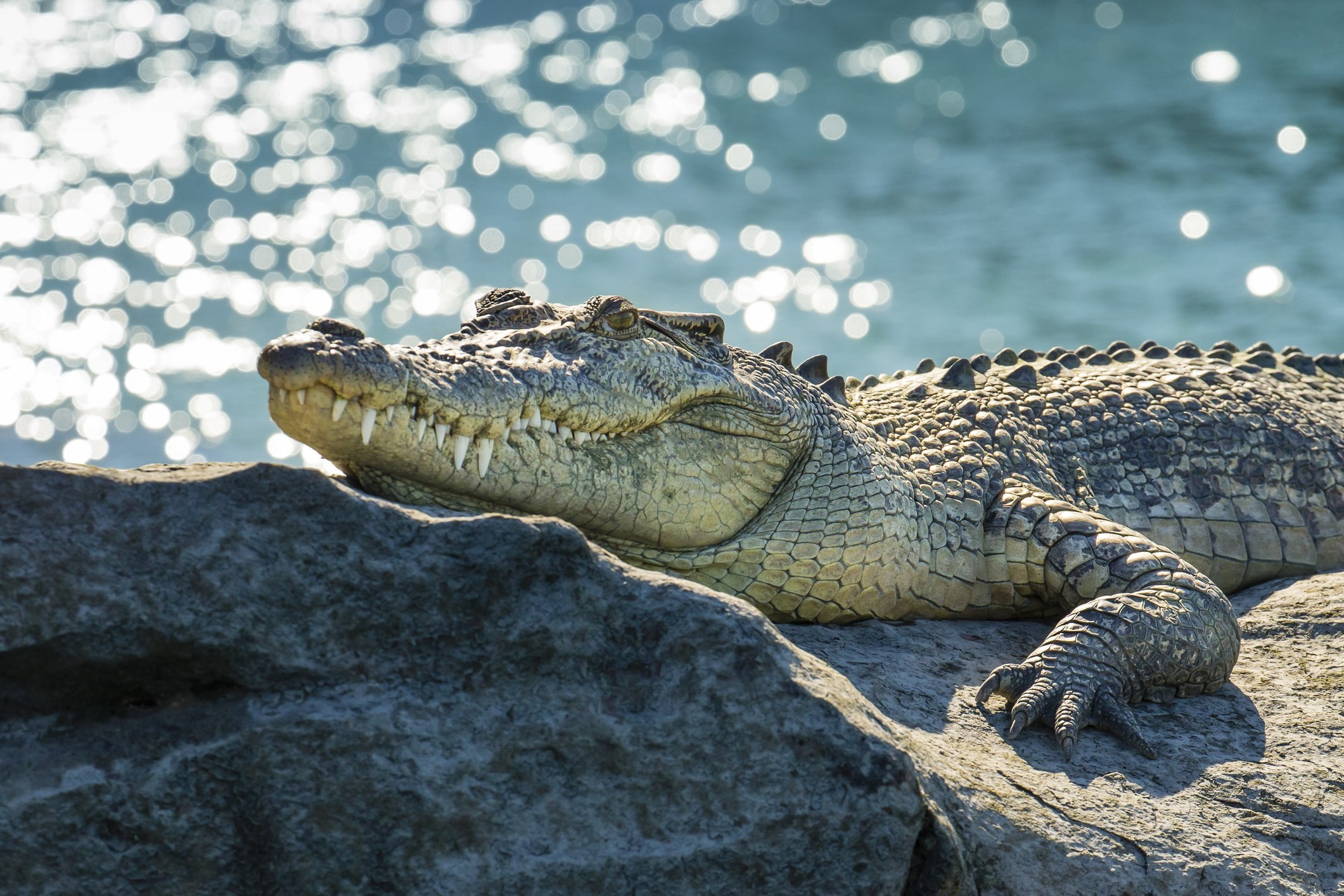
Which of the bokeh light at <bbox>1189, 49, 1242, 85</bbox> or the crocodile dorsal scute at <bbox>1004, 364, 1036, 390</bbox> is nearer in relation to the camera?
the crocodile dorsal scute at <bbox>1004, 364, 1036, 390</bbox>

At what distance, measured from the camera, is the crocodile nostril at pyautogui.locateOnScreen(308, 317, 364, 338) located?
8.70ft

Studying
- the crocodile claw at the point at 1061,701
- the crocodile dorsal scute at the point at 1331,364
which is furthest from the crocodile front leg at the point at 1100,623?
the crocodile dorsal scute at the point at 1331,364

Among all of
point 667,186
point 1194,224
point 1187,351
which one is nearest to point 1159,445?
point 1187,351

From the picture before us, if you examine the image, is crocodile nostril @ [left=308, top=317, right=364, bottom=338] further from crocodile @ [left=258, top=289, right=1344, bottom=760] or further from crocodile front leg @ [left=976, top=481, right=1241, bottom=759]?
crocodile front leg @ [left=976, top=481, right=1241, bottom=759]

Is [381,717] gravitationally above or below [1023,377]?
below

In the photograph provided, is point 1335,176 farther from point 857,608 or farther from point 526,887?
point 526,887

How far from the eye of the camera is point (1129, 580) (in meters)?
3.65

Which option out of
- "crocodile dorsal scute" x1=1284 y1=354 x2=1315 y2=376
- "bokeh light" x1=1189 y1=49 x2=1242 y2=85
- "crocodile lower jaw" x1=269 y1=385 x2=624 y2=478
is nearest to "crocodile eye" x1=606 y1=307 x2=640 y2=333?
"crocodile lower jaw" x1=269 y1=385 x2=624 y2=478

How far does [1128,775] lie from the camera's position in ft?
9.65

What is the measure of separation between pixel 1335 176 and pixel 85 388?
34.8ft

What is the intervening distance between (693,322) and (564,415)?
62cm

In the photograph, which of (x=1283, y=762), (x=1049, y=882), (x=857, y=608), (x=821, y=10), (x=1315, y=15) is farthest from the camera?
(x=821, y=10)

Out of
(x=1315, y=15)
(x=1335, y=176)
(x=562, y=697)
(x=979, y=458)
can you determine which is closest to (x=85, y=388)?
(x=979, y=458)

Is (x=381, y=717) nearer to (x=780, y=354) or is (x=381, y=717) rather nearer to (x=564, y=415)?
(x=564, y=415)
